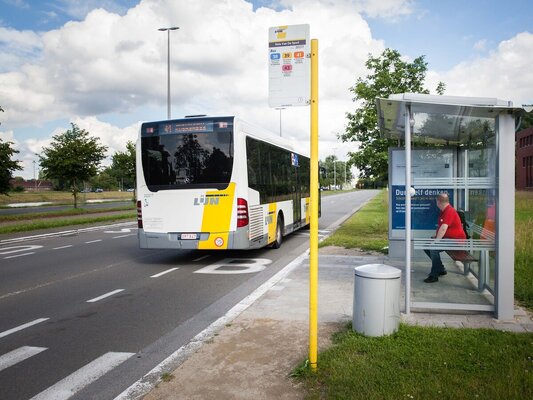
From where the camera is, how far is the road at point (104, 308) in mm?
4367

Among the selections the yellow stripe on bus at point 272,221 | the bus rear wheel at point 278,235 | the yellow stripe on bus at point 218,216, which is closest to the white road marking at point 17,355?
the yellow stripe on bus at point 218,216

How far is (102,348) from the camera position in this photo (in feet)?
16.6

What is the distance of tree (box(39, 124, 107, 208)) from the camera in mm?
27547

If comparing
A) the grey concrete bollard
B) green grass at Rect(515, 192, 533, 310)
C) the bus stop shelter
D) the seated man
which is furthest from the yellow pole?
green grass at Rect(515, 192, 533, 310)

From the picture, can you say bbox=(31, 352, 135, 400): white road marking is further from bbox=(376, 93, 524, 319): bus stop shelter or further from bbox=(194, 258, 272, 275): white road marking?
bbox=(194, 258, 272, 275): white road marking

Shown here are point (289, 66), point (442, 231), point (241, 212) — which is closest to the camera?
point (289, 66)

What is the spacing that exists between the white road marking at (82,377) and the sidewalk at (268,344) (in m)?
0.73

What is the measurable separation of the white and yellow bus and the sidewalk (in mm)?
2524

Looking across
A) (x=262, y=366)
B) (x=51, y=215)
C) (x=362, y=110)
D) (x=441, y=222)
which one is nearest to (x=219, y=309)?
(x=262, y=366)

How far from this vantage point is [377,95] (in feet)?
46.0

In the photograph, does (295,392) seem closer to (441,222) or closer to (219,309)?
(219,309)

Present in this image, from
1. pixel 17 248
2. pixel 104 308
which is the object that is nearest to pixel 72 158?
pixel 17 248

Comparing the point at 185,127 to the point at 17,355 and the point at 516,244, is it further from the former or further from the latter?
the point at 516,244

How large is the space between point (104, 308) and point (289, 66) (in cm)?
463
